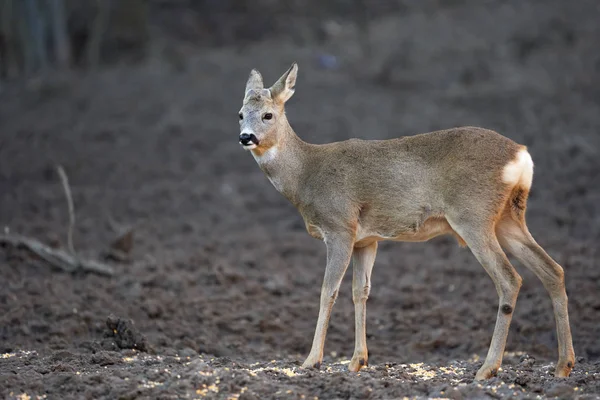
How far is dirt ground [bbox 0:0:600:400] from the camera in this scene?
794 centimetres

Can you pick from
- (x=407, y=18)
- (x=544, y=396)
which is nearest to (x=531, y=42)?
(x=407, y=18)

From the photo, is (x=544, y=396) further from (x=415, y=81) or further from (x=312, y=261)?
(x=415, y=81)

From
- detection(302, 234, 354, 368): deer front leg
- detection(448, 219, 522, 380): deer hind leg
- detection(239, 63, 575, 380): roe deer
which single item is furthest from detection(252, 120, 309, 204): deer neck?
detection(448, 219, 522, 380): deer hind leg

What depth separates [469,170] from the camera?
7.82 m

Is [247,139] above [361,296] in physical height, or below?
above

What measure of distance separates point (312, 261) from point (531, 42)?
1407 centimetres

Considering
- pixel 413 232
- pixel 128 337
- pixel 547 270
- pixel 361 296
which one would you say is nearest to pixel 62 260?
pixel 128 337

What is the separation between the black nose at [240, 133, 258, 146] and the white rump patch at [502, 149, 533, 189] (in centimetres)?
211

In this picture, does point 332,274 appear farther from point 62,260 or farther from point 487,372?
point 62,260

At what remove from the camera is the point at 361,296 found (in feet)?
27.7

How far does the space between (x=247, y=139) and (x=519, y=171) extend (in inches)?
89.3

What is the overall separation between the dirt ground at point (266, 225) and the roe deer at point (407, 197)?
2.17 ft

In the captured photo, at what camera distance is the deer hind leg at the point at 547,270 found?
25.5ft

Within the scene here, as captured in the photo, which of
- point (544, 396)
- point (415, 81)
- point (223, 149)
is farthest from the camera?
point (415, 81)
